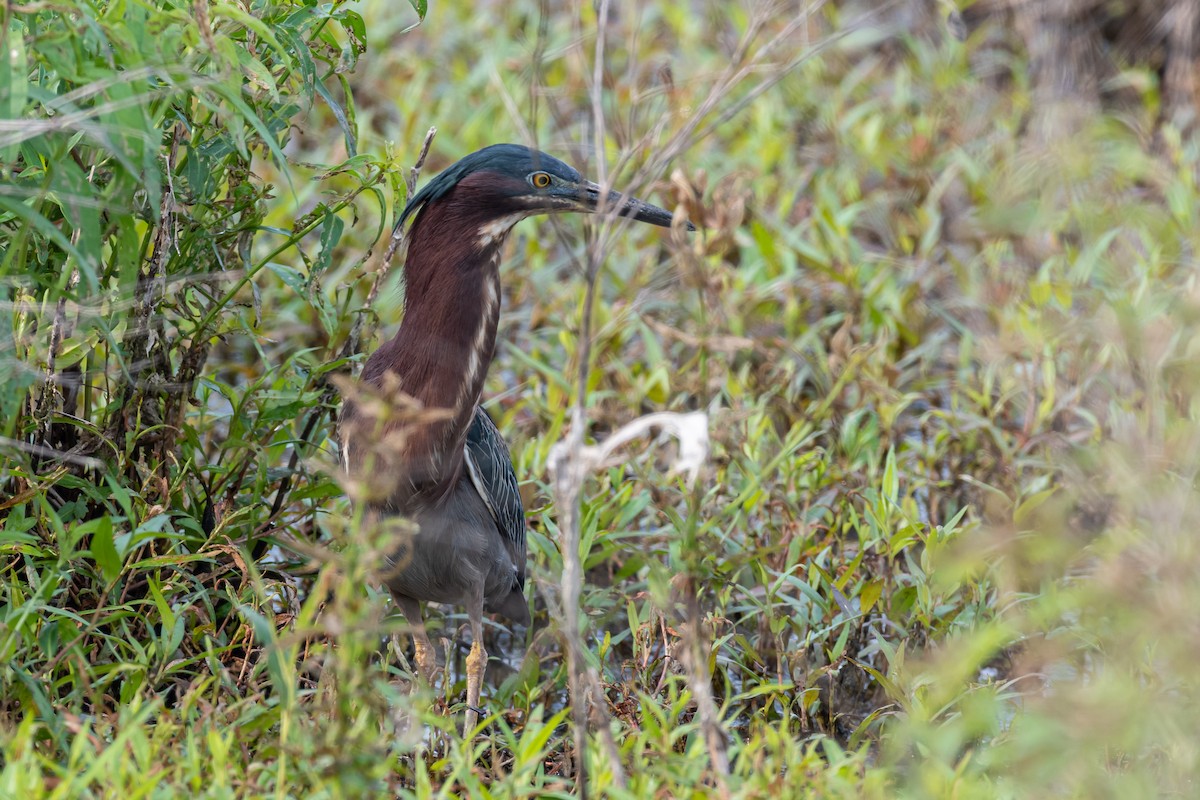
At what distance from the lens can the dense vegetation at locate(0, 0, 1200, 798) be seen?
2689 mm

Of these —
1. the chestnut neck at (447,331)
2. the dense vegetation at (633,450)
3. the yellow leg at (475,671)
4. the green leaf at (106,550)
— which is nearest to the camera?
the dense vegetation at (633,450)

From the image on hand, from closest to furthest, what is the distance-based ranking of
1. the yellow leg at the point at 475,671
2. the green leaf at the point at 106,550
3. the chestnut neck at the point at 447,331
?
the green leaf at the point at 106,550 < the chestnut neck at the point at 447,331 < the yellow leg at the point at 475,671

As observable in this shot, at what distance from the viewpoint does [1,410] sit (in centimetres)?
300

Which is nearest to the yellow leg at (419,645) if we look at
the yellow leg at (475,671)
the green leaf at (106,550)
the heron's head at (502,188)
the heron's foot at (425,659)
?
the heron's foot at (425,659)

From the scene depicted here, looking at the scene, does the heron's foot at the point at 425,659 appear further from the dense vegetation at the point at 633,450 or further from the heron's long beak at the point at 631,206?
the heron's long beak at the point at 631,206

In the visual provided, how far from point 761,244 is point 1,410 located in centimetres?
362

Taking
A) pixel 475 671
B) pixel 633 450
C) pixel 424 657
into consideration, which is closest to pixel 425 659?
pixel 424 657

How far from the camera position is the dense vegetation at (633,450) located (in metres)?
2.69

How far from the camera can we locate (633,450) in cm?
482

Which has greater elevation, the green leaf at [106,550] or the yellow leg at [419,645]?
the yellow leg at [419,645]

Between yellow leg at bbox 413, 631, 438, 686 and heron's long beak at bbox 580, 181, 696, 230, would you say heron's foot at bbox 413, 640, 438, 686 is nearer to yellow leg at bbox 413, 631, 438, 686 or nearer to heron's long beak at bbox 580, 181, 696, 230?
yellow leg at bbox 413, 631, 438, 686

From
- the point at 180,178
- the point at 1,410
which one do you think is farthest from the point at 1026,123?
the point at 1,410

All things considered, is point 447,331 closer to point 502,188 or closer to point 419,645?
point 502,188

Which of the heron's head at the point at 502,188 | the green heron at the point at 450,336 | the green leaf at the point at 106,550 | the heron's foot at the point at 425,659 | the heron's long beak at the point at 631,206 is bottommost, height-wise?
the green leaf at the point at 106,550
